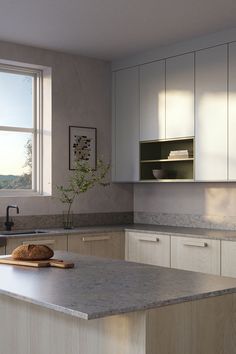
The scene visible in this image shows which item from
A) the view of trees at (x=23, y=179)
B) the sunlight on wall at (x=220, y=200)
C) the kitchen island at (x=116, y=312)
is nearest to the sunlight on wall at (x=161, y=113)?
the sunlight on wall at (x=220, y=200)

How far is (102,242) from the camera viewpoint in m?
5.48

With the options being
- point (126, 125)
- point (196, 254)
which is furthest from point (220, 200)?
point (126, 125)

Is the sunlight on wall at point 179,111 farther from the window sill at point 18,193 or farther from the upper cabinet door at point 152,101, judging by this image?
the window sill at point 18,193

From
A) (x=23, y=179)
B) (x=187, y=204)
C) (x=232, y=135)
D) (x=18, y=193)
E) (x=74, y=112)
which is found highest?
(x=74, y=112)

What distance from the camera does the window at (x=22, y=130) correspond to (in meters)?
5.71

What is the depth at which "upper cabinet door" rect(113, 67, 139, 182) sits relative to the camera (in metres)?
6.09

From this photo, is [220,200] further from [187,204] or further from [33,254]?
[33,254]

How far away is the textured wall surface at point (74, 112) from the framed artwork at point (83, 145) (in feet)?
0.20

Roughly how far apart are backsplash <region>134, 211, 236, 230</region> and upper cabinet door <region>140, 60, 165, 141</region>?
34.9 inches

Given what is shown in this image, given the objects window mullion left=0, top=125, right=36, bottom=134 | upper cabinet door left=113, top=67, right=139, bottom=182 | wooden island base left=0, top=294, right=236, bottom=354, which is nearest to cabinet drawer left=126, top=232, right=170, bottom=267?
upper cabinet door left=113, top=67, right=139, bottom=182

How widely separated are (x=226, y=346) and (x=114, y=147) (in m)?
4.03

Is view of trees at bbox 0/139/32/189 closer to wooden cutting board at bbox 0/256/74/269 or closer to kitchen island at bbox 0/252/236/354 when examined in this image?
wooden cutting board at bbox 0/256/74/269

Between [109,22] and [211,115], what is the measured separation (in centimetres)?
126

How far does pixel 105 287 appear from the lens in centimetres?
251
